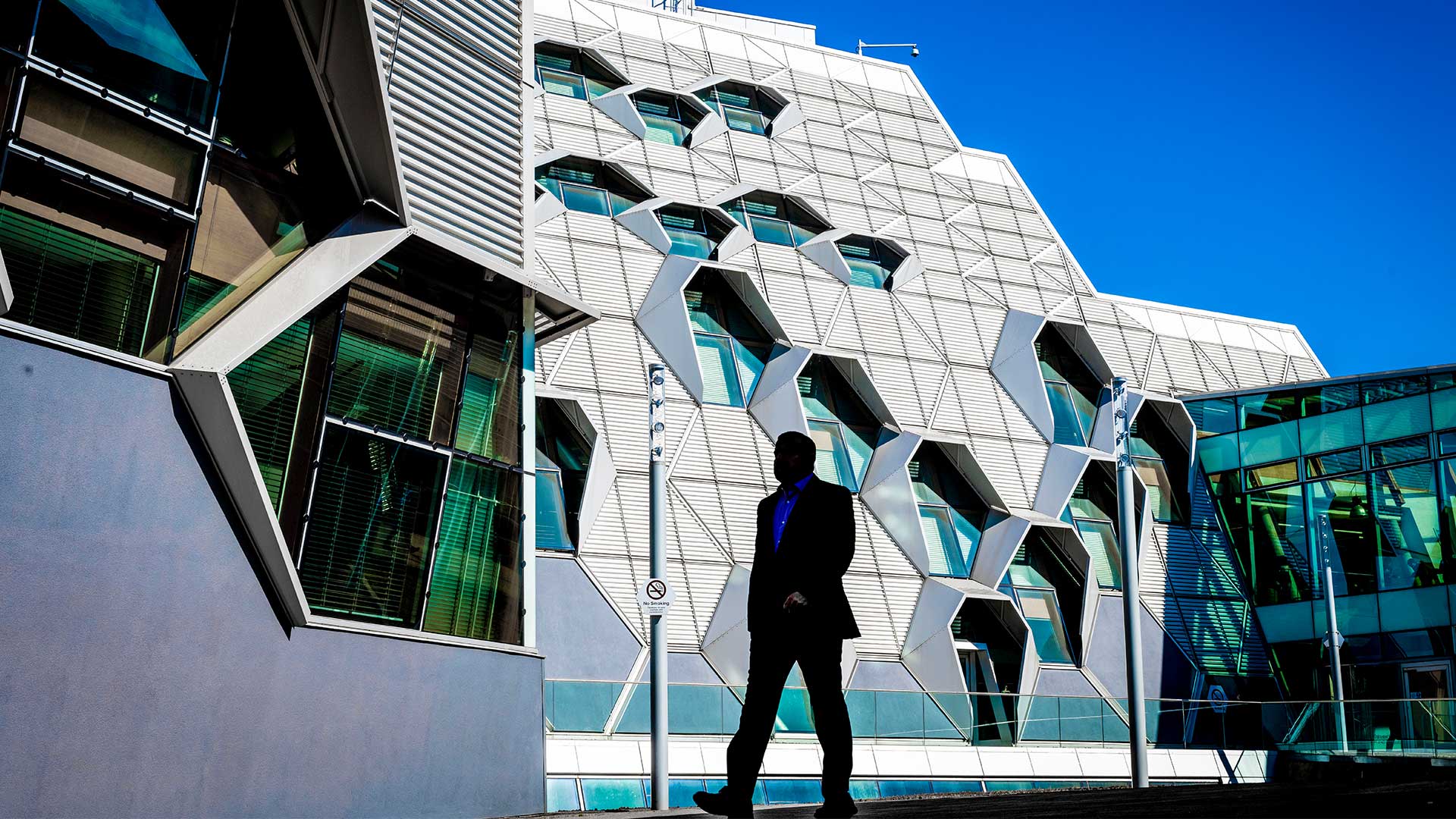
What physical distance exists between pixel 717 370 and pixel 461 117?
13.0 meters

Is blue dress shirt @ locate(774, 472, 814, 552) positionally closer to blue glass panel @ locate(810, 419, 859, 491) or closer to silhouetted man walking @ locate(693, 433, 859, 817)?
silhouetted man walking @ locate(693, 433, 859, 817)

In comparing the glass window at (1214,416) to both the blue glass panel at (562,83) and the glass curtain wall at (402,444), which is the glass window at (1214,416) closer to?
the blue glass panel at (562,83)

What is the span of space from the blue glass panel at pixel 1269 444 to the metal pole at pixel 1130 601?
9.58m

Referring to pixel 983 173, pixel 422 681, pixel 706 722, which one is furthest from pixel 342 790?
pixel 983 173

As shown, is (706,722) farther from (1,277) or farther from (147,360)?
(1,277)

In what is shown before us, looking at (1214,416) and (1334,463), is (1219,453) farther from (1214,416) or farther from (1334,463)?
(1334,463)

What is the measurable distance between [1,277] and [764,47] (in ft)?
90.9

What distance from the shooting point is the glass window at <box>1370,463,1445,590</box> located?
2498cm

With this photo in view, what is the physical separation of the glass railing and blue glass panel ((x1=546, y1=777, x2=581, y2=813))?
0.61 m

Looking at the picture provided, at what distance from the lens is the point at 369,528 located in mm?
11000

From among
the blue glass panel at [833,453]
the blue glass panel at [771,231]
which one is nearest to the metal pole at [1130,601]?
the blue glass panel at [833,453]

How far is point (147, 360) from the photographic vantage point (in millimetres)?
9148

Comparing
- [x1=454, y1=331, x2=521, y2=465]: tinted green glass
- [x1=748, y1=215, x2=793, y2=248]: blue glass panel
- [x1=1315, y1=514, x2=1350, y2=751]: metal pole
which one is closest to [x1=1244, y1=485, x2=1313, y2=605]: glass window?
[x1=1315, y1=514, x2=1350, y2=751]: metal pole

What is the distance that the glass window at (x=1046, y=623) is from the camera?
2452cm
